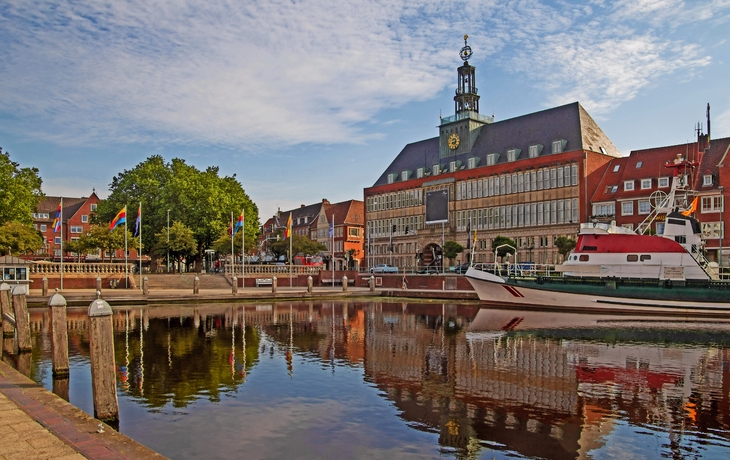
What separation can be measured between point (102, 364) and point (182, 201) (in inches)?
2398

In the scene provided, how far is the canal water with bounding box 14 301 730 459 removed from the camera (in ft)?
39.1

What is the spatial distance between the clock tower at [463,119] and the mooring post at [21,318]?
70496 mm

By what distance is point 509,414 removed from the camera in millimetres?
13906

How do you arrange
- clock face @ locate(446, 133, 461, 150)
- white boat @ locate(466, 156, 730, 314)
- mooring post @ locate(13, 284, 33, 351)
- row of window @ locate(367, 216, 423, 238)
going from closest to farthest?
mooring post @ locate(13, 284, 33, 351)
white boat @ locate(466, 156, 730, 314)
clock face @ locate(446, 133, 461, 150)
row of window @ locate(367, 216, 423, 238)

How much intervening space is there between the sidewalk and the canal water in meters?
1.73

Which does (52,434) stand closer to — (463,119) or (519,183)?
(519,183)

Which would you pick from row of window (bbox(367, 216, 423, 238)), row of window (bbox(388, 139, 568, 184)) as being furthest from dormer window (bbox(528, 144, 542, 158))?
row of window (bbox(367, 216, 423, 238))

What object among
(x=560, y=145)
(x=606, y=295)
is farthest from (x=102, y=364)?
(x=560, y=145)

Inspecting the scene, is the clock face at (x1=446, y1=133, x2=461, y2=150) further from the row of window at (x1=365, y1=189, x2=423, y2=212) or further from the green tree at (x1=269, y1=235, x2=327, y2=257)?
the green tree at (x1=269, y1=235, x2=327, y2=257)

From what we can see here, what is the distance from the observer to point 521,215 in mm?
73938

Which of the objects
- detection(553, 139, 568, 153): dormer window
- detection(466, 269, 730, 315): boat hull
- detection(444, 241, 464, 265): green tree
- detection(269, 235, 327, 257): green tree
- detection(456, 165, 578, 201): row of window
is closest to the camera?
detection(466, 269, 730, 315): boat hull

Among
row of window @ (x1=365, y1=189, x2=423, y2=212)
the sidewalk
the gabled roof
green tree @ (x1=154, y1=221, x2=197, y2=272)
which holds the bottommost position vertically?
the sidewalk

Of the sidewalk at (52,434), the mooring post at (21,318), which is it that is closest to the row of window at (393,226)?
the mooring post at (21,318)

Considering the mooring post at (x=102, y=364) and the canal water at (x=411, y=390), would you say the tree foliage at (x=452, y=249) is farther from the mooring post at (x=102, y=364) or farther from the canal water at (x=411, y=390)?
the mooring post at (x=102, y=364)
